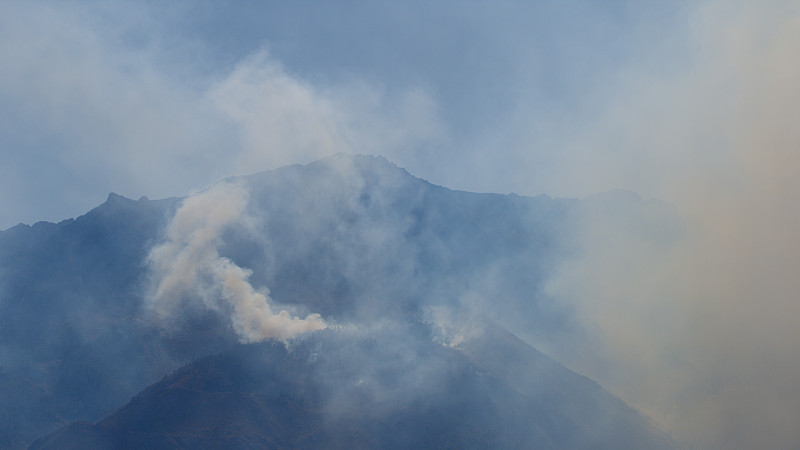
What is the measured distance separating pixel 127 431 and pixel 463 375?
58633 mm

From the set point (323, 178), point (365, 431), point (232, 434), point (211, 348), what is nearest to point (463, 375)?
A: point (365, 431)

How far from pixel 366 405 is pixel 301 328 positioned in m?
29.8

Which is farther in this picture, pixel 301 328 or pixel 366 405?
pixel 301 328

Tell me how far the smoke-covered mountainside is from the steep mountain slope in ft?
1.10

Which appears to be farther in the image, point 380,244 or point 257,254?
point 380,244

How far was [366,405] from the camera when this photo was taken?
121m

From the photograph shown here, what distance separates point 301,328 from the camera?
14512cm

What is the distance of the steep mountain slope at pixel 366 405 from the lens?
370 feet

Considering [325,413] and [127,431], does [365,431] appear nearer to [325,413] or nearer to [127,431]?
[325,413]

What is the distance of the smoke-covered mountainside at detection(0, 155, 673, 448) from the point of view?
117 metres

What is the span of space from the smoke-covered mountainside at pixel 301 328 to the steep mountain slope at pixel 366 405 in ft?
1.10

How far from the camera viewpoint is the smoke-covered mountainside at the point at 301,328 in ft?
385

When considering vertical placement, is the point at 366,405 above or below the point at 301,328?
below

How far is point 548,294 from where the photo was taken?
185m
